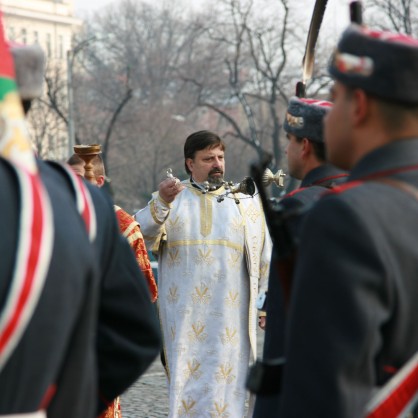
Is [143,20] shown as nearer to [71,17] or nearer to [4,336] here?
[71,17]

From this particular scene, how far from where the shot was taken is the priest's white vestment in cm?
821

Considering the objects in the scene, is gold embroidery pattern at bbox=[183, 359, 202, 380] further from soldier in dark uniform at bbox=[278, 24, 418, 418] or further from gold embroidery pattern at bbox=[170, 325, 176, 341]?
soldier in dark uniform at bbox=[278, 24, 418, 418]

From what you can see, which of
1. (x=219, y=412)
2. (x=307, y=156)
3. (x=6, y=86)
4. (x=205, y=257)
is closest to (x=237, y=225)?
(x=205, y=257)

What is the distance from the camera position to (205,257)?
26.9 ft

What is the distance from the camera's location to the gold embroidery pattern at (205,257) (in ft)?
26.9

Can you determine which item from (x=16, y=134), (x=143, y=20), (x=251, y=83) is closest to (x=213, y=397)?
(x=16, y=134)

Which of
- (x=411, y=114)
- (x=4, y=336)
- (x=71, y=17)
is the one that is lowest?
(x=71, y=17)

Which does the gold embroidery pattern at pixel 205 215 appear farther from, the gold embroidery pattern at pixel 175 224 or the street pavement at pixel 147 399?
the street pavement at pixel 147 399

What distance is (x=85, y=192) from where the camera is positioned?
2.86 metres

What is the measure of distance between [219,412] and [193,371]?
12.3 inches

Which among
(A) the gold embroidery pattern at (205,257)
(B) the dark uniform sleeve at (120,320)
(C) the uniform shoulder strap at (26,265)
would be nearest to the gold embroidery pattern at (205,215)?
(A) the gold embroidery pattern at (205,257)

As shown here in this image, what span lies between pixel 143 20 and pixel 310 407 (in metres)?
75.2

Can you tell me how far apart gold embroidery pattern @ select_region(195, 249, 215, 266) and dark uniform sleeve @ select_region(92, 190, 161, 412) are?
4.93 metres

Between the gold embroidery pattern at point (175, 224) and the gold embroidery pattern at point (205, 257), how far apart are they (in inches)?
7.8
